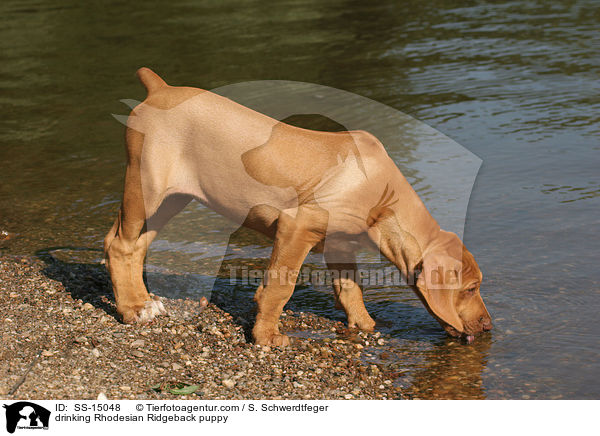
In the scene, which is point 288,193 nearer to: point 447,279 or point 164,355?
point 447,279

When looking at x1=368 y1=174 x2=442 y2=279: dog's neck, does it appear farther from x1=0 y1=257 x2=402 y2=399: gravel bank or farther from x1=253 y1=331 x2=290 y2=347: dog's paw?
x1=253 y1=331 x2=290 y2=347: dog's paw

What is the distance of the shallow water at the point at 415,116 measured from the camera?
571 cm

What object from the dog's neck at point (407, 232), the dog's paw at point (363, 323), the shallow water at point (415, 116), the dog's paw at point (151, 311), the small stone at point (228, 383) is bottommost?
the shallow water at point (415, 116)

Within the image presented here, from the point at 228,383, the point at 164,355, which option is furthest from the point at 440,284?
the point at 164,355

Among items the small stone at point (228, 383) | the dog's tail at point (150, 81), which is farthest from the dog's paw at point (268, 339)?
the dog's tail at point (150, 81)

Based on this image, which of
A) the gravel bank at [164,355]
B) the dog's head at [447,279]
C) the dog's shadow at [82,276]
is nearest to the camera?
the gravel bank at [164,355]

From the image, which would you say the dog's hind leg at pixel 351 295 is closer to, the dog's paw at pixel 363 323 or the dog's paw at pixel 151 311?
the dog's paw at pixel 363 323

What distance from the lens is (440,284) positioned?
529 cm

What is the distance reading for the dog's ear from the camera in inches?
207

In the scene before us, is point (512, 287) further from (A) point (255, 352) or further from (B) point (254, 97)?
(B) point (254, 97)

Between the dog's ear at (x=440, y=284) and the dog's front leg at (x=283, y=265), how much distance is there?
0.77 m
